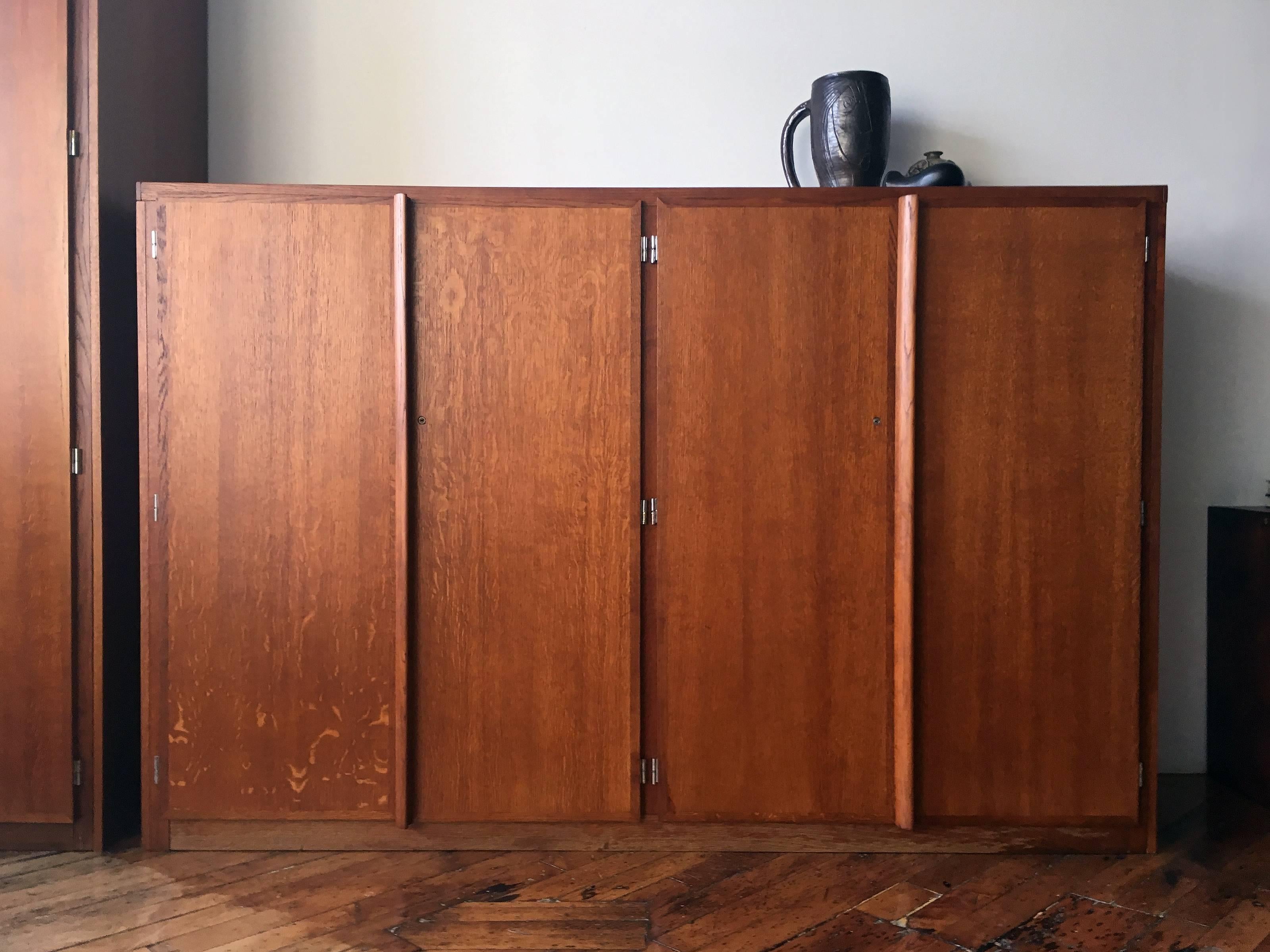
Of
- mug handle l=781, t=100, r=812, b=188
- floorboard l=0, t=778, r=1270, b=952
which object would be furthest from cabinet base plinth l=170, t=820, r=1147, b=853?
mug handle l=781, t=100, r=812, b=188

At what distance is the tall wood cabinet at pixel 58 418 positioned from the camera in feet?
7.44

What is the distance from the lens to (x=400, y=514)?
→ 2287 mm

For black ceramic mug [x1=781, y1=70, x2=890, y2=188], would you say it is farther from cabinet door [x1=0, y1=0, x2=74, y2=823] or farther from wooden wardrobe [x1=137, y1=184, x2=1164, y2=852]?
cabinet door [x1=0, y1=0, x2=74, y2=823]

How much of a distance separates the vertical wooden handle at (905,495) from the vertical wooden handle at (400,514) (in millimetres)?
1270

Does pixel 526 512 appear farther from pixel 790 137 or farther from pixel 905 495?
pixel 790 137

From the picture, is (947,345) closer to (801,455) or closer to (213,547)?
(801,455)

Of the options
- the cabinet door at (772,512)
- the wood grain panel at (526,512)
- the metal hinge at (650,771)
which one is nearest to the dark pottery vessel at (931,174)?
the cabinet door at (772,512)

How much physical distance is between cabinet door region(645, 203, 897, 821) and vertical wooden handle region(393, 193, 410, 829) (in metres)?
0.63

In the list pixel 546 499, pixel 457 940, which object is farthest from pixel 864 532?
pixel 457 940

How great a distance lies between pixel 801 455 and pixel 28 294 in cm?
204

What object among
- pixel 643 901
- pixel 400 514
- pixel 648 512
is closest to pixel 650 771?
pixel 643 901

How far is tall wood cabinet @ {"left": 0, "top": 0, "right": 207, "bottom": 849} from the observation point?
2.27m

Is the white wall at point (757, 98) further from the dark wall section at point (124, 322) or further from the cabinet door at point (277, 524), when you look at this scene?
the cabinet door at point (277, 524)

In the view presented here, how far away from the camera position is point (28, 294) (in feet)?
7.50
